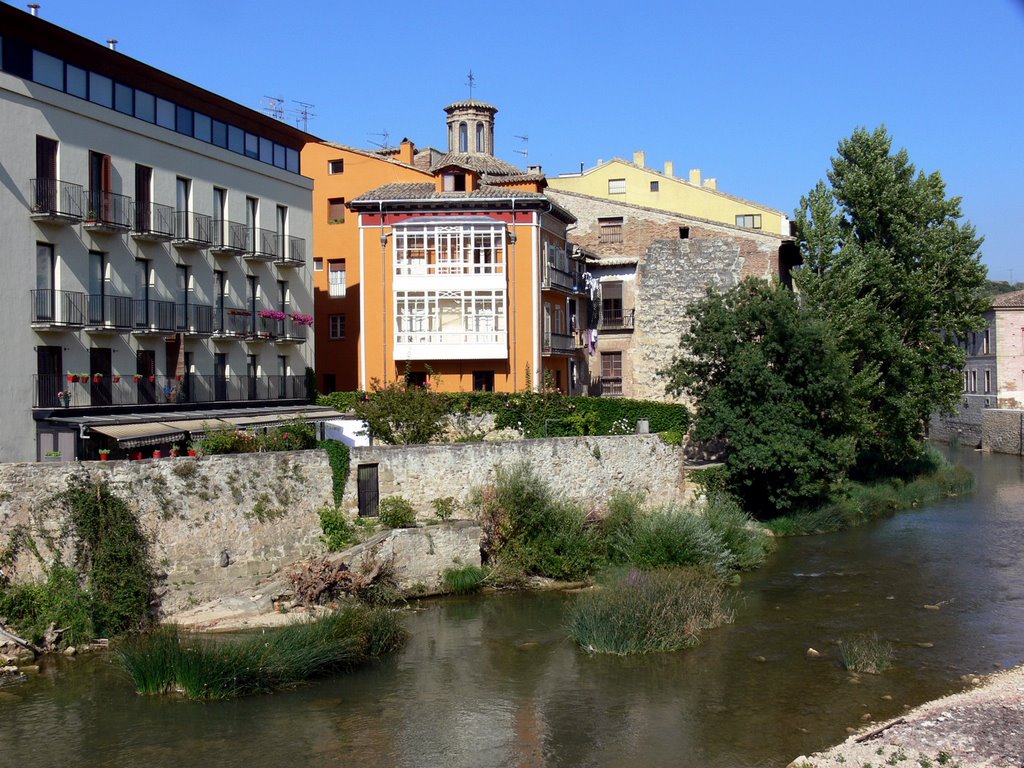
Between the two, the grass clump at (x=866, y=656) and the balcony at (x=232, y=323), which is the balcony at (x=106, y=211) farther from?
the grass clump at (x=866, y=656)

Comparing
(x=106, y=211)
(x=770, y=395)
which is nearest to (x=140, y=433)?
(x=106, y=211)

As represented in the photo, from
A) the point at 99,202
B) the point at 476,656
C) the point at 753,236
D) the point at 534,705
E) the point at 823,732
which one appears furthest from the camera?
the point at 753,236

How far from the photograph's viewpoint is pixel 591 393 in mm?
43031

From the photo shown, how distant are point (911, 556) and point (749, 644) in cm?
1000

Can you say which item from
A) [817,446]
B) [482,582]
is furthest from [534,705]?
[817,446]

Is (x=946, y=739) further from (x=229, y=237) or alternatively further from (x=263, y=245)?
(x=263, y=245)

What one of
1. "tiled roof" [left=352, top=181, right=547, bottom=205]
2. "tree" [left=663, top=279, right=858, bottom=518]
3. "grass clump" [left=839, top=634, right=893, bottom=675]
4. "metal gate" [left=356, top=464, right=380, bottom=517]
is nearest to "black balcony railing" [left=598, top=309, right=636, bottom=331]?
"tiled roof" [left=352, top=181, right=547, bottom=205]

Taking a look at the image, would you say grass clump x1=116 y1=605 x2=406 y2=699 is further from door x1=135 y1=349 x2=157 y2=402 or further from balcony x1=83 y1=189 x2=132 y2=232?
→ balcony x1=83 y1=189 x2=132 y2=232

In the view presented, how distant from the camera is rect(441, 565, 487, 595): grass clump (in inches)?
944

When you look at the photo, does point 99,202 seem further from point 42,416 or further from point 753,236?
point 753,236

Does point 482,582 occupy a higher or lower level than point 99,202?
lower

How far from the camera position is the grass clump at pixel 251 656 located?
1709cm

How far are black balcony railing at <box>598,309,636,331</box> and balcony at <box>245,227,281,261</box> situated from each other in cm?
1482

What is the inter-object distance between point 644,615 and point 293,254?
2079cm
